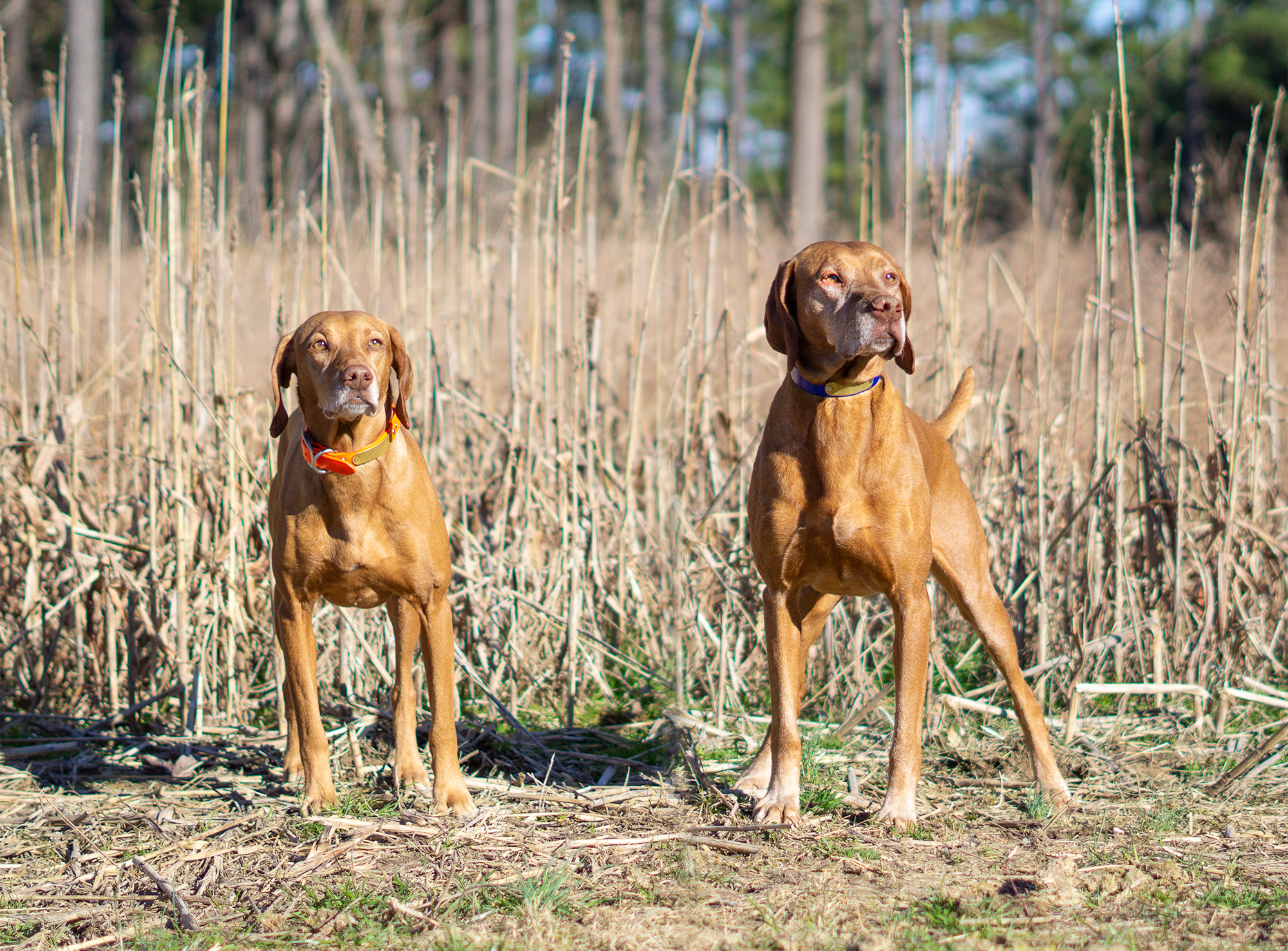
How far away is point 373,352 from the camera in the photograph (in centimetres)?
295

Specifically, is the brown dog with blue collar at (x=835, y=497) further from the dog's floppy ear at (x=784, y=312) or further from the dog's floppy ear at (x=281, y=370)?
the dog's floppy ear at (x=281, y=370)

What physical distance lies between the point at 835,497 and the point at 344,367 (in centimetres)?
129

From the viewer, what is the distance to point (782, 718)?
3.03 meters

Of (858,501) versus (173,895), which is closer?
(173,895)

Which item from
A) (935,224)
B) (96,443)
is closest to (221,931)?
(96,443)

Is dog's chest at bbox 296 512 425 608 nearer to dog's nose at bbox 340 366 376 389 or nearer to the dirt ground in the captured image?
dog's nose at bbox 340 366 376 389

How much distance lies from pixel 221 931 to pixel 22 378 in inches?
99.5

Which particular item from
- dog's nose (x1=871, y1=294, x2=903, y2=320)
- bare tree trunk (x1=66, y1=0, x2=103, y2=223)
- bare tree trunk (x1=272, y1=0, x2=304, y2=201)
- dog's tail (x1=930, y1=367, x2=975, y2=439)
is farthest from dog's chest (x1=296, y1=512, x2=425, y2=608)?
bare tree trunk (x1=272, y1=0, x2=304, y2=201)

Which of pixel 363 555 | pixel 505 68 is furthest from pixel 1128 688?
pixel 505 68

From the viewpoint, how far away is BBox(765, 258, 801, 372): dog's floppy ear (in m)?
2.85

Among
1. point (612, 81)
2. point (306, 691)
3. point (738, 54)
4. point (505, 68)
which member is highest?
point (738, 54)

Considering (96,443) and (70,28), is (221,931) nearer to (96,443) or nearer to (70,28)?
(96,443)

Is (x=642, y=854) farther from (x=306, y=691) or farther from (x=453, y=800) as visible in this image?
(x=306, y=691)

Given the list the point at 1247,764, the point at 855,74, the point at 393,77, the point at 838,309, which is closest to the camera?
the point at 838,309
